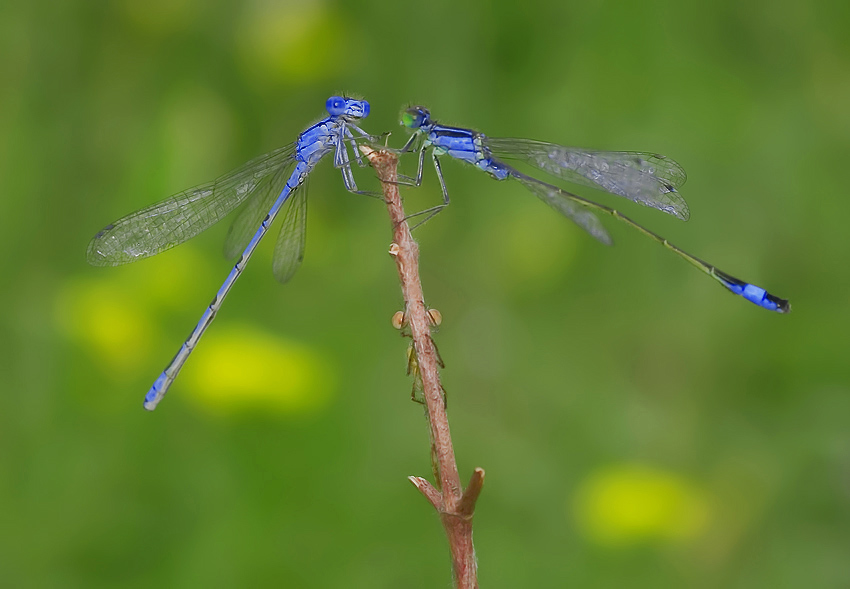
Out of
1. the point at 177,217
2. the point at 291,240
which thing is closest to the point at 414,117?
the point at 291,240

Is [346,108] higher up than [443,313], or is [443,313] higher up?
[443,313]

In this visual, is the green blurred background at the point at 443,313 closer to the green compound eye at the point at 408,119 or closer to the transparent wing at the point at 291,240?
the transparent wing at the point at 291,240

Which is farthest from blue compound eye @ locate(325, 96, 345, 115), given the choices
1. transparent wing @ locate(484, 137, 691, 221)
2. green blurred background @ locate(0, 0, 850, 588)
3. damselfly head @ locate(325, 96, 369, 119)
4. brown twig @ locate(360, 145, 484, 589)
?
green blurred background @ locate(0, 0, 850, 588)

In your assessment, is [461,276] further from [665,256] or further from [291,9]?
[291,9]

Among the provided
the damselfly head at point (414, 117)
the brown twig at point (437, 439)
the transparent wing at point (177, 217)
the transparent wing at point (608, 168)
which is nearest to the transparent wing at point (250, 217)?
the transparent wing at point (177, 217)

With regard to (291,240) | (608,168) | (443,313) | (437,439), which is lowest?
(437,439)

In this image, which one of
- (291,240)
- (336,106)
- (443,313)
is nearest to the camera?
(336,106)

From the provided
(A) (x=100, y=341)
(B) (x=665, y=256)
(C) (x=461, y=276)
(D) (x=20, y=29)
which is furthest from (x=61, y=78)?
(B) (x=665, y=256)

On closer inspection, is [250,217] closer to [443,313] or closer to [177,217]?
[177,217]
